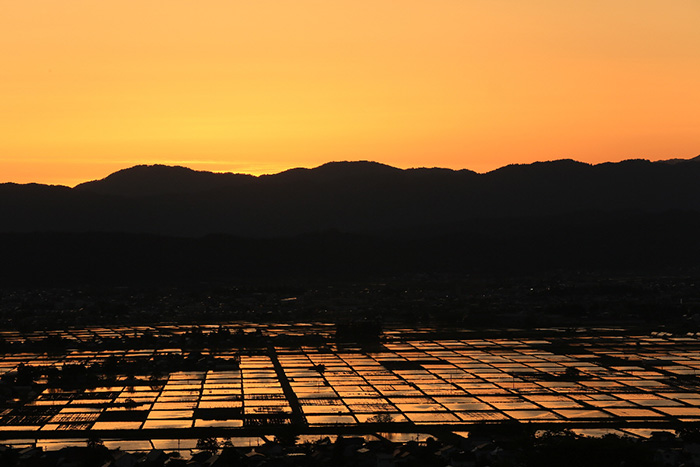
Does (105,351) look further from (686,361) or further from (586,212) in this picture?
(586,212)

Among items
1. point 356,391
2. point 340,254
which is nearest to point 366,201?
point 340,254

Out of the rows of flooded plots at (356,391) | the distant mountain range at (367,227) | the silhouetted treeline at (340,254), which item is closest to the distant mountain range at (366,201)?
the distant mountain range at (367,227)

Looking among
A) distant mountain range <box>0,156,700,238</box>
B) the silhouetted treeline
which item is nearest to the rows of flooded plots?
the silhouetted treeline

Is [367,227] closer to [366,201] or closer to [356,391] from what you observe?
[366,201]

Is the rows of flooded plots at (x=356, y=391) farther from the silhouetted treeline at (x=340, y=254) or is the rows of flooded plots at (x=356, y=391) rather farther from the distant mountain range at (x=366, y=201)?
the distant mountain range at (x=366, y=201)

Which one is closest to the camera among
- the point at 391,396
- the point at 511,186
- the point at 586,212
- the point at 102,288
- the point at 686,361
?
the point at 391,396

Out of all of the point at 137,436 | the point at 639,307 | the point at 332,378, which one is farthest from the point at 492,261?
the point at 137,436
